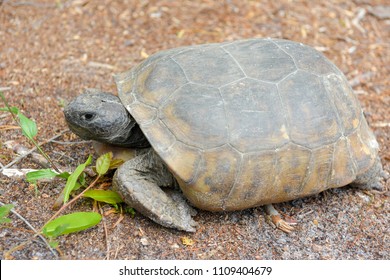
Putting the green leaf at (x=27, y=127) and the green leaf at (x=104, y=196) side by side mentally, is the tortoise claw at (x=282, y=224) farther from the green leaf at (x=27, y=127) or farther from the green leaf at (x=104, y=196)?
the green leaf at (x=27, y=127)

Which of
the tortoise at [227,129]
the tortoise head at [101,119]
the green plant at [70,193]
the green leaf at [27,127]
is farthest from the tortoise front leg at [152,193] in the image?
the green leaf at [27,127]

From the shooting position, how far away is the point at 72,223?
3.10 meters

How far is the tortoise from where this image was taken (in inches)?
125

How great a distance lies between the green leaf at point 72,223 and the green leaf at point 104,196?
0.20 m

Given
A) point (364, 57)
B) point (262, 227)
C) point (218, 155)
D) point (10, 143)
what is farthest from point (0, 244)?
point (364, 57)

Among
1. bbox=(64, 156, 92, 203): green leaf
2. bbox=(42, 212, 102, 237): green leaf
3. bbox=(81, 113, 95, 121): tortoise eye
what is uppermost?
bbox=(81, 113, 95, 121): tortoise eye

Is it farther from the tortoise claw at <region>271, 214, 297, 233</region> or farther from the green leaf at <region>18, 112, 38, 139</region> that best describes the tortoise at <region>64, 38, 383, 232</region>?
the green leaf at <region>18, 112, 38, 139</region>

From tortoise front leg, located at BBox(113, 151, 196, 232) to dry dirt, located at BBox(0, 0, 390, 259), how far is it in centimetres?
13

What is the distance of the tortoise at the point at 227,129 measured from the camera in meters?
3.18

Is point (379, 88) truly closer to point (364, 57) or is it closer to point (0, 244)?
point (364, 57)

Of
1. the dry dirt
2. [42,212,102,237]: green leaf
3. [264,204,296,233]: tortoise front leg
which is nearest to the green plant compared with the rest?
[42,212,102,237]: green leaf

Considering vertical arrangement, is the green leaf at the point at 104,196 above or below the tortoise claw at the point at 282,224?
above
